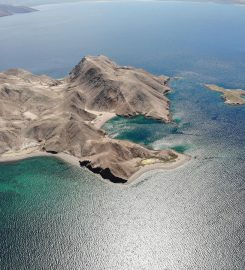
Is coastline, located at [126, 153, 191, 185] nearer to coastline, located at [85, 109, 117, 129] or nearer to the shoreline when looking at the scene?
the shoreline

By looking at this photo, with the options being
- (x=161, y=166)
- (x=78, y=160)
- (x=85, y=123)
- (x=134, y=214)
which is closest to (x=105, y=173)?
(x=78, y=160)

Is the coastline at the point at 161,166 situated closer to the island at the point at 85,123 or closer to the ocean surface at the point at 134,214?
the island at the point at 85,123

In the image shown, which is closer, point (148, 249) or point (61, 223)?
point (148, 249)

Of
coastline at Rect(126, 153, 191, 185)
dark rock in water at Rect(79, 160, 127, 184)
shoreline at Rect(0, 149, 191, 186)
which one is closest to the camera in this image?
dark rock in water at Rect(79, 160, 127, 184)

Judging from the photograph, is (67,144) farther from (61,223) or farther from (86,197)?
(61,223)

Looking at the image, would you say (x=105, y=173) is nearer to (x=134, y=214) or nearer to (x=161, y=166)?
(x=161, y=166)

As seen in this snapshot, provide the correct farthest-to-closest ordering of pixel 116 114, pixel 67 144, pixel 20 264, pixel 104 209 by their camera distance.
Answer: pixel 116 114 → pixel 67 144 → pixel 104 209 → pixel 20 264

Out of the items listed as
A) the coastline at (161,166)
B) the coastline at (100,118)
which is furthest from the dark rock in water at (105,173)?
the coastline at (100,118)

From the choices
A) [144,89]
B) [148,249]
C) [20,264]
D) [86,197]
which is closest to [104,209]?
[86,197]

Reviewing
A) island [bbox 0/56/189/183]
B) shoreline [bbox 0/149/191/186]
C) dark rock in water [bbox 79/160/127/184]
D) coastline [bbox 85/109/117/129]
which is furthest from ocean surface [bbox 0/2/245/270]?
coastline [bbox 85/109/117/129]
